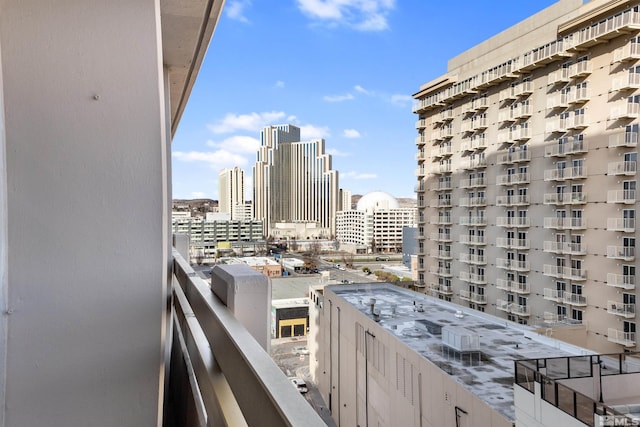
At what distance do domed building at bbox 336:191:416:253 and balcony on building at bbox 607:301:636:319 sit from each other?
31.1 metres

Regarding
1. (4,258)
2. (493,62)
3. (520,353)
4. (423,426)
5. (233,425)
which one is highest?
(493,62)

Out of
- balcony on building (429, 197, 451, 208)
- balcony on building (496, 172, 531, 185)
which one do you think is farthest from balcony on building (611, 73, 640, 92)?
balcony on building (429, 197, 451, 208)

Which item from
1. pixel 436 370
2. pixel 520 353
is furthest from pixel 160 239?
pixel 520 353

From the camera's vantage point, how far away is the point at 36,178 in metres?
0.68

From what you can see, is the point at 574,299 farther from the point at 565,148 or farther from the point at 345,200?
the point at 345,200

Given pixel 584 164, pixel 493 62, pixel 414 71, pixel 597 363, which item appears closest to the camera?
pixel 597 363

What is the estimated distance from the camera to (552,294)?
10195 mm

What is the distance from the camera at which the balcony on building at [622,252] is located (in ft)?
27.4

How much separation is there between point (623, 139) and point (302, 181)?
Answer: 4158 cm

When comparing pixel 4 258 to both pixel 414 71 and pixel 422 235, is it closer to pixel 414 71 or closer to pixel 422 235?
pixel 422 235

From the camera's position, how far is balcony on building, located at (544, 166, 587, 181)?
937cm

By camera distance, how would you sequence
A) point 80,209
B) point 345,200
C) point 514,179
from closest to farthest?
point 80,209 → point 514,179 → point 345,200

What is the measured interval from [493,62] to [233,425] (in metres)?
13.6

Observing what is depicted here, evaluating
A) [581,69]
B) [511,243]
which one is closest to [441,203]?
[511,243]
